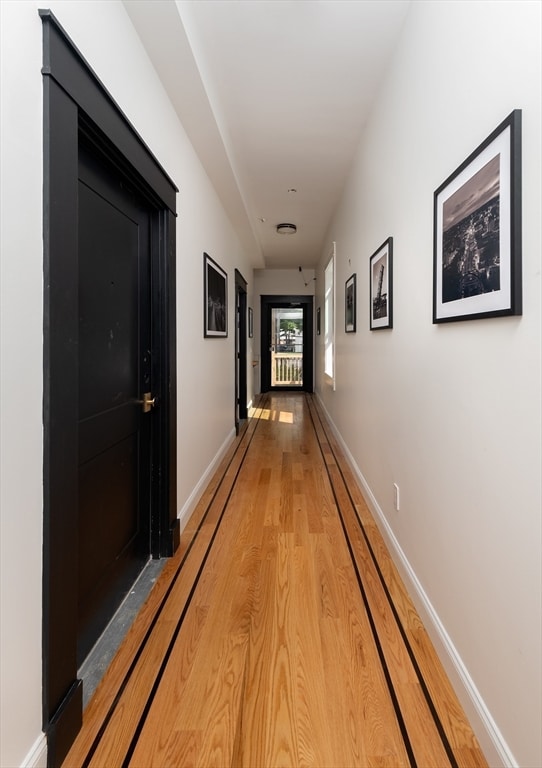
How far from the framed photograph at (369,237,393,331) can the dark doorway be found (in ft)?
20.0

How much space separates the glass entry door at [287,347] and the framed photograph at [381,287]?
6.35 meters

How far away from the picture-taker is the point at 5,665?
0.93 meters

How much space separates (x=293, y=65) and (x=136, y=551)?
2777mm

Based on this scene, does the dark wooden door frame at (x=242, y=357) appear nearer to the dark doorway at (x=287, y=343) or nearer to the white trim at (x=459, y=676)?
the dark doorway at (x=287, y=343)

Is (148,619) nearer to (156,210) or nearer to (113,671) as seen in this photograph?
(113,671)

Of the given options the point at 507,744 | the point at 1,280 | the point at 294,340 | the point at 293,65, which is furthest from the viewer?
the point at 294,340

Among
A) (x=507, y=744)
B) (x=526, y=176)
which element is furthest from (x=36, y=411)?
(x=507, y=744)

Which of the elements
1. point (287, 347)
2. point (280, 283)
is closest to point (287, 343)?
point (287, 347)

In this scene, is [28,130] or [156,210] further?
[156,210]

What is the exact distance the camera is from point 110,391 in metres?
1.68

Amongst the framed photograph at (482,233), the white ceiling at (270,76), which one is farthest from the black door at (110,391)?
the framed photograph at (482,233)

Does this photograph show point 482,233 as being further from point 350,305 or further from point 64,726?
point 350,305

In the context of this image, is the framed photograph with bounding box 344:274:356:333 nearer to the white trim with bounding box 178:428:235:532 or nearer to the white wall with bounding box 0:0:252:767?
the white trim with bounding box 178:428:235:532

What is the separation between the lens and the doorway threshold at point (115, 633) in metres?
1.39
